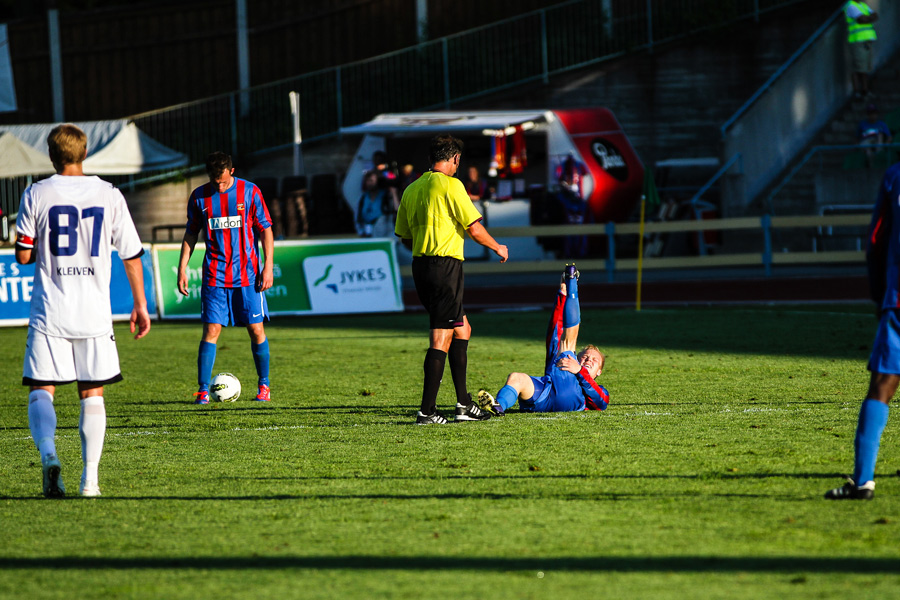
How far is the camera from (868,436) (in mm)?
5551

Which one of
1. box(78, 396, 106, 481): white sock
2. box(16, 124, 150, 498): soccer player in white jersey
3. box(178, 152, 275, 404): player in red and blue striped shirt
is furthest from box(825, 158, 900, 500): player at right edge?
box(178, 152, 275, 404): player in red and blue striped shirt

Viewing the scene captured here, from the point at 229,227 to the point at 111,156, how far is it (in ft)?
47.8

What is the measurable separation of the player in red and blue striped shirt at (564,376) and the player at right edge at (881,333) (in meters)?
3.12

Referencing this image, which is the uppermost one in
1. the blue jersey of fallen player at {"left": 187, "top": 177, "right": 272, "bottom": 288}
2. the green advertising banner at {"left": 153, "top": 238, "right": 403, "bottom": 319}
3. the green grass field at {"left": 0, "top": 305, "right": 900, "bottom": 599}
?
the blue jersey of fallen player at {"left": 187, "top": 177, "right": 272, "bottom": 288}

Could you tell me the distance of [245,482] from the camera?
21.3 feet

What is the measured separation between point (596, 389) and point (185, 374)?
16.0ft

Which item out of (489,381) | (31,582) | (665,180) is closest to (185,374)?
(489,381)

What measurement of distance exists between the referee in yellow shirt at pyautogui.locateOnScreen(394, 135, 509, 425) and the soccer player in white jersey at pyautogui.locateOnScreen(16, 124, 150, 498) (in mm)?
2590

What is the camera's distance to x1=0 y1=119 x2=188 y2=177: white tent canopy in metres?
23.3

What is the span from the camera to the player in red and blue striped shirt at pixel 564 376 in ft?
28.0

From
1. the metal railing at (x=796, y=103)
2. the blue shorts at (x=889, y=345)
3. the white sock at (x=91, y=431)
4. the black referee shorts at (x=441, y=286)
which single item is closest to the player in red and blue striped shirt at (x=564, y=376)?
the black referee shorts at (x=441, y=286)

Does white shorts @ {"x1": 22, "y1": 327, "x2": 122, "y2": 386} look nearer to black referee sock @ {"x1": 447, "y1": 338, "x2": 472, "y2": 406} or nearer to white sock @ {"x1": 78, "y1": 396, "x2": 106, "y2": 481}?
white sock @ {"x1": 78, "y1": 396, "x2": 106, "y2": 481}

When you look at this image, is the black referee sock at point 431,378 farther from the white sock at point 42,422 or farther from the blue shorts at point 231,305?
the white sock at point 42,422

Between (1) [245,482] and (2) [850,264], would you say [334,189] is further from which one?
(1) [245,482]
